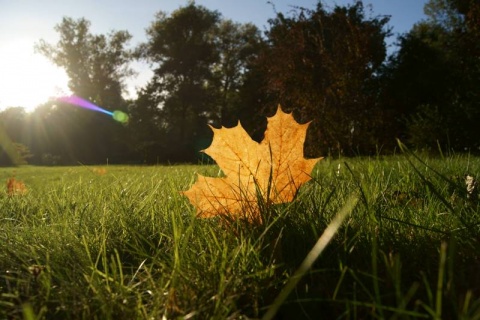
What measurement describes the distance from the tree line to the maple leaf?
901 centimetres

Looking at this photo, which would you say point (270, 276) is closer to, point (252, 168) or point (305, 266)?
point (305, 266)

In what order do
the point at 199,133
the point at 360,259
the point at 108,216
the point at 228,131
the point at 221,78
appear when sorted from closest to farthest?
1. the point at 360,259
2. the point at 228,131
3. the point at 108,216
4. the point at 199,133
5. the point at 221,78

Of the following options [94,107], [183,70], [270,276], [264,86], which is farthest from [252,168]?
[94,107]

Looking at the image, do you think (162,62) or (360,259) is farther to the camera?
(162,62)

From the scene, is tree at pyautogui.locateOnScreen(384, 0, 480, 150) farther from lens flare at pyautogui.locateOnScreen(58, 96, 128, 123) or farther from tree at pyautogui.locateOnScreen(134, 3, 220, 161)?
lens flare at pyautogui.locateOnScreen(58, 96, 128, 123)

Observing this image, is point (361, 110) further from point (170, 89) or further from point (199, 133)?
→ point (170, 89)

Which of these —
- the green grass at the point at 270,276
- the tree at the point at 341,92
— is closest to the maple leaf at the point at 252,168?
the green grass at the point at 270,276

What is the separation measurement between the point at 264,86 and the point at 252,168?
17.7 m

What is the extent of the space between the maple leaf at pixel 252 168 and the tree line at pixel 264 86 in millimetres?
9011

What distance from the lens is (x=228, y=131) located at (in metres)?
1.26

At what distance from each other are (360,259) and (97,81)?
1667 inches

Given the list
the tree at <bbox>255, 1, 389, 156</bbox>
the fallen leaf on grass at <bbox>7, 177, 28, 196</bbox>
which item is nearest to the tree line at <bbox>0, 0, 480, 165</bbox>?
the tree at <bbox>255, 1, 389, 156</bbox>

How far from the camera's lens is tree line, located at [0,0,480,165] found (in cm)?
1208

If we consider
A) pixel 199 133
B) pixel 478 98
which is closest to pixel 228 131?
pixel 478 98
